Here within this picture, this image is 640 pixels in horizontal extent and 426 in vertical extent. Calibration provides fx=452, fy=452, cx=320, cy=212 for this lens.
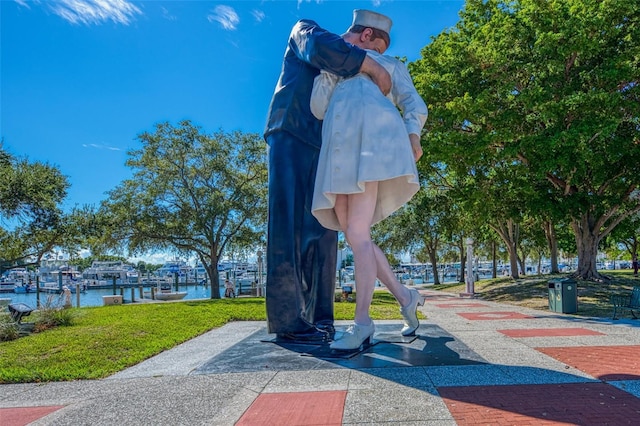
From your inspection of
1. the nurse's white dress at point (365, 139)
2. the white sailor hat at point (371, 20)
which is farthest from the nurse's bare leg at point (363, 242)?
the white sailor hat at point (371, 20)

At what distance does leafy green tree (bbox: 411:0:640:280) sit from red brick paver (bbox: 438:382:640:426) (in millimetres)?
12261

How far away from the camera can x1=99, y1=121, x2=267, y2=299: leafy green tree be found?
2636cm

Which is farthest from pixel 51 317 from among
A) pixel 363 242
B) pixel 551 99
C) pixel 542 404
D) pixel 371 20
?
pixel 551 99

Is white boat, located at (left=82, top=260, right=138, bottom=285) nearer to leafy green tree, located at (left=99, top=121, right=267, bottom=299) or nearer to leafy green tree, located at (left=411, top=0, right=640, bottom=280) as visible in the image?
leafy green tree, located at (left=99, top=121, right=267, bottom=299)

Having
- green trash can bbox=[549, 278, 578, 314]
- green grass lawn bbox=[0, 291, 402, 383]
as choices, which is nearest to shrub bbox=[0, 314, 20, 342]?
green grass lawn bbox=[0, 291, 402, 383]

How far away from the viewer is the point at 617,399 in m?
3.00

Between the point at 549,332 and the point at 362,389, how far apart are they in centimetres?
429

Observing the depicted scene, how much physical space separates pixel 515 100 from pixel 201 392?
14910 millimetres

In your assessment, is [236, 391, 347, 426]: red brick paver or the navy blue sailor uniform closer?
[236, 391, 347, 426]: red brick paver

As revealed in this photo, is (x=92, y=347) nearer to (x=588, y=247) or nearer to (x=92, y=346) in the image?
(x=92, y=346)

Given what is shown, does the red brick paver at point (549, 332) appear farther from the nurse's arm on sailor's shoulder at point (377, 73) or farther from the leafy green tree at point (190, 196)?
the leafy green tree at point (190, 196)

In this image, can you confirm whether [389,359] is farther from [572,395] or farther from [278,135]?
[278,135]

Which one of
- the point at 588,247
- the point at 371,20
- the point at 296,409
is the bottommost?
the point at 296,409

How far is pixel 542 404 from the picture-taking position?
2885mm
